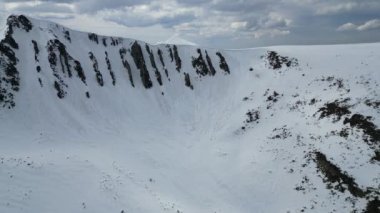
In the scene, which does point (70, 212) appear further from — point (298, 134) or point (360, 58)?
point (360, 58)

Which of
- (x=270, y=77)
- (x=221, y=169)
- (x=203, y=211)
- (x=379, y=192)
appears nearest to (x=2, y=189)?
(x=203, y=211)

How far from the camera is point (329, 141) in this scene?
3266 cm

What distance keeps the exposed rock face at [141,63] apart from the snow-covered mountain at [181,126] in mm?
197

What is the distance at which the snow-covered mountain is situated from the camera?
90.6 ft

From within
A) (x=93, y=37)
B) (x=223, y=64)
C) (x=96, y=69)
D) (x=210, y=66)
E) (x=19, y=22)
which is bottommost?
(x=210, y=66)

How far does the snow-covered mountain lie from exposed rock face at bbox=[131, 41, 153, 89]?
197 millimetres

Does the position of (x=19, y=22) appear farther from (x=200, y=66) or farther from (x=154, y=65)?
(x=200, y=66)

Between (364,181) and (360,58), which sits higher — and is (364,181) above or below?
below

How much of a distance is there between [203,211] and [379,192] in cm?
1299

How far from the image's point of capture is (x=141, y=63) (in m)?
55.3

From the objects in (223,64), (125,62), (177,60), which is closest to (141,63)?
(125,62)

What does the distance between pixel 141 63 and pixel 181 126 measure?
14230 millimetres

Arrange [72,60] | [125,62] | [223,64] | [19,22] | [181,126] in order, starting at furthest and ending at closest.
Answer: [223,64], [125,62], [72,60], [19,22], [181,126]

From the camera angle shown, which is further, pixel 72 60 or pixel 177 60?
pixel 177 60
